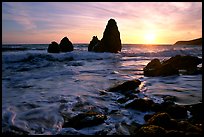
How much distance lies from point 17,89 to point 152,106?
17.4 ft

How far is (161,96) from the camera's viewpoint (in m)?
7.62

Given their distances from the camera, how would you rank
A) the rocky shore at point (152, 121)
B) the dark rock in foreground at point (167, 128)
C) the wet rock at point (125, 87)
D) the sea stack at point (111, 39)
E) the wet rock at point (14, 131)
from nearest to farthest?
the dark rock in foreground at point (167, 128) → the rocky shore at point (152, 121) → the wet rock at point (14, 131) → the wet rock at point (125, 87) → the sea stack at point (111, 39)

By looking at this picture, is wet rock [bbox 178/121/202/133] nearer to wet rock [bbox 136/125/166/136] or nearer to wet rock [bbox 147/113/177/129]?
wet rock [bbox 147/113/177/129]

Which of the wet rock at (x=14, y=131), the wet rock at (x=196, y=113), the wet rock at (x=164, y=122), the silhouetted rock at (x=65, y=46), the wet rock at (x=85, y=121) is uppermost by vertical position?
the silhouetted rock at (x=65, y=46)

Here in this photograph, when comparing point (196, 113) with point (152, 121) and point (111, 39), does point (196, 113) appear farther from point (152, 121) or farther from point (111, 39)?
point (111, 39)

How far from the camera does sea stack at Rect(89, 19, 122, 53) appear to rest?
4291 centimetres

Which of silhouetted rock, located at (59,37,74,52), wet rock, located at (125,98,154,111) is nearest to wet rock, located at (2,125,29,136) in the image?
wet rock, located at (125,98,154,111)

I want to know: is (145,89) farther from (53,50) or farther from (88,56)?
(53,50)

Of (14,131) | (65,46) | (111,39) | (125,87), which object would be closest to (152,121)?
(14,131)

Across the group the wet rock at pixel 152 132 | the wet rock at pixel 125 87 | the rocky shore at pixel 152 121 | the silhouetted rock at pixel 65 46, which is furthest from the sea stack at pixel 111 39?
the wet rock at pixel 152 132

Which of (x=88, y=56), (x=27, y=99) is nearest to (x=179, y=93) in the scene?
(x=27, y=99)

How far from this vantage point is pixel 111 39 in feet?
146

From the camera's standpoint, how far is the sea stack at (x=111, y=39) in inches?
1689

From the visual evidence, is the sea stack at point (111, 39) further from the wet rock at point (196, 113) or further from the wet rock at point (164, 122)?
the wet rock at point (164, 122)
